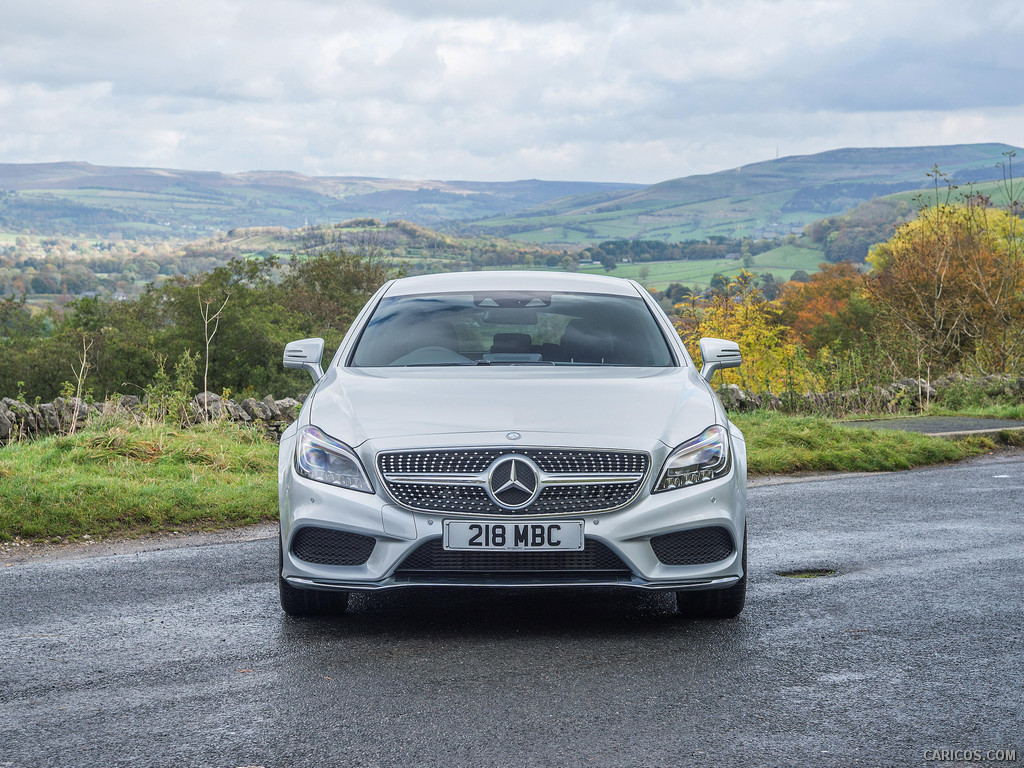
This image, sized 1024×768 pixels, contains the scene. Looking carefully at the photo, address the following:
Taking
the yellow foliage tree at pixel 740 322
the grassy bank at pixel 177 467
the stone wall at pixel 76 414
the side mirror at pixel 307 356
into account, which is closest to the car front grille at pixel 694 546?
the side mirror at pixel 307 356

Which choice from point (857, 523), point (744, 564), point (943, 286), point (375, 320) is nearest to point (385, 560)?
point (744, 564)

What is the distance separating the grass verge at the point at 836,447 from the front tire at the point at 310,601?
21.5 feet

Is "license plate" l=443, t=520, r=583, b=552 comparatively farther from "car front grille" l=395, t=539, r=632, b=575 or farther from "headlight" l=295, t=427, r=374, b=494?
"headlight" l=295, t=427, r=374, b=494

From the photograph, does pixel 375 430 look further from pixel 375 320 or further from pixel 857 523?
pixel 857 523

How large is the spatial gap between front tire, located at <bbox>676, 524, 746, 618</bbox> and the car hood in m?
0.81

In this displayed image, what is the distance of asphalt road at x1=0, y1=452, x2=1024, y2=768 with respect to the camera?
137 inches

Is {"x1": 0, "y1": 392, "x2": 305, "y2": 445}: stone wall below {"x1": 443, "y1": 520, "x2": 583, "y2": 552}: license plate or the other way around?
below

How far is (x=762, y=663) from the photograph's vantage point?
441cm

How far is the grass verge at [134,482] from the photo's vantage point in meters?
7.62

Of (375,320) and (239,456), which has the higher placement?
(375,320)

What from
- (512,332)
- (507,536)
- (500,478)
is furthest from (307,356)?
(507,536)

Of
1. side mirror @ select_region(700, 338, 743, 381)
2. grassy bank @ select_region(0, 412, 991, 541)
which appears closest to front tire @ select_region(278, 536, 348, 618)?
side mirror @ select_region(700, 338, 743, 381)

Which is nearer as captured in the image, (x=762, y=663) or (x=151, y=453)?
(x=762, y=663)

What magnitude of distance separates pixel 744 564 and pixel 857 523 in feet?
11.3
